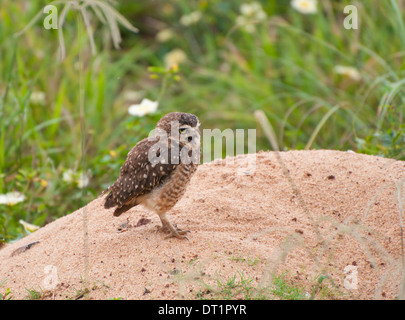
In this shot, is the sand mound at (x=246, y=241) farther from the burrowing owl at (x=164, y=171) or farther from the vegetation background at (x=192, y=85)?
the vegetation background at (x=192, y=85)

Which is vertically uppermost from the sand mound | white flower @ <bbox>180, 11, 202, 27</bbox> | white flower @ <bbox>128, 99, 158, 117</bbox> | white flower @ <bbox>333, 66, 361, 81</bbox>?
white flower @ <bbox>180, 11, 202, 27</bbox>

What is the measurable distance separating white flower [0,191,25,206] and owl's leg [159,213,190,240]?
5.11ft

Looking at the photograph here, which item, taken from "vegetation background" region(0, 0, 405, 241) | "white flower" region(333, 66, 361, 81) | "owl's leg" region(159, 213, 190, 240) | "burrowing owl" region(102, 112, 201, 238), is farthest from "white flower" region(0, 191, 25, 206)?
"white flower" region(333, 66, 361, 81)

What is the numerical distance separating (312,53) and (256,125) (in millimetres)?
1190

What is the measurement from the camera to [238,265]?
317 centimetres

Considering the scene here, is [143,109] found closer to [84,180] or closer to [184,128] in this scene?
[184,128]

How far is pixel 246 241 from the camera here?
11.1 feet

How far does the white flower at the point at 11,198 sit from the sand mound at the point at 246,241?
65 cm

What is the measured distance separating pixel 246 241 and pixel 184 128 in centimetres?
76

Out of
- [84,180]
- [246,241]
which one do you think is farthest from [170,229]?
[84,180]

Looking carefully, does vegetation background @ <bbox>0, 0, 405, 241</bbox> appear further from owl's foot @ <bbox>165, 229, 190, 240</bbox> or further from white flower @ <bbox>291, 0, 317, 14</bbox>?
owl's foot @ <bbox>165, 229, 190, 240</bbox>

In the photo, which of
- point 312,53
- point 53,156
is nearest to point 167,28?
point 312,53

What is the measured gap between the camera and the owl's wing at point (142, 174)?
350cm

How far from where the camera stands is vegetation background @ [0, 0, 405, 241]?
5086 mm
